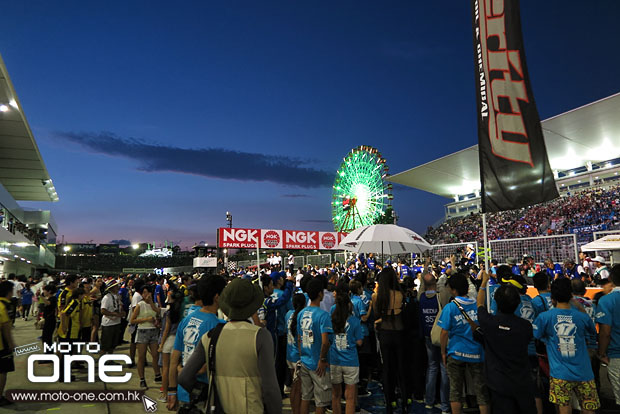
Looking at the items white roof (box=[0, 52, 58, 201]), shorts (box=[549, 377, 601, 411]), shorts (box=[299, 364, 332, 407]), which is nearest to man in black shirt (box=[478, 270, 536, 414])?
shorts (box=[549, 377, 601, 411])

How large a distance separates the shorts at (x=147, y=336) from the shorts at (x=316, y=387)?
11.6 feet

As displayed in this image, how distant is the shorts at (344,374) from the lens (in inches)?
175

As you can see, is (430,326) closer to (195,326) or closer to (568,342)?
(568,342)

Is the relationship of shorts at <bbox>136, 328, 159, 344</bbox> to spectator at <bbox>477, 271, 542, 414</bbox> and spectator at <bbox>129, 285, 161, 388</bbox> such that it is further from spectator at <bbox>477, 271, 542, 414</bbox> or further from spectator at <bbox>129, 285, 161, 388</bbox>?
spectator at <bbox>477, 271, 542, 414</bbox>

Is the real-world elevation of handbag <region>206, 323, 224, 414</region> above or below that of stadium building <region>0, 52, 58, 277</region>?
below

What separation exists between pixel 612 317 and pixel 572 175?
4179cm

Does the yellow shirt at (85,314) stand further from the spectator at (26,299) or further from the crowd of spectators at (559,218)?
the crowd of spectators at (559,218)

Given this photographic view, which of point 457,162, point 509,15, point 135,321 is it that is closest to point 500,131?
point 509,15

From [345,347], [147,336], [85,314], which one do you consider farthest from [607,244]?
[85,314]

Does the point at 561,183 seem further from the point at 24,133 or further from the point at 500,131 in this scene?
the point at 24,133

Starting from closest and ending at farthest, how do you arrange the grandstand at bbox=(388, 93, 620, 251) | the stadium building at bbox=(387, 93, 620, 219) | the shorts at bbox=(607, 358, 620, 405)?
the shorts at bbox=(607, 358, 620, 405) < the grandstand at bbox=(388, 93, 620, 251) < the stadium building at bbox=(387, 93, 620, 219)

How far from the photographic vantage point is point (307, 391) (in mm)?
4375

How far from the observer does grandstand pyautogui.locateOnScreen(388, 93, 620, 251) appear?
27.8 metres

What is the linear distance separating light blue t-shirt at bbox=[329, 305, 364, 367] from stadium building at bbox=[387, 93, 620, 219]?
24375 mm
